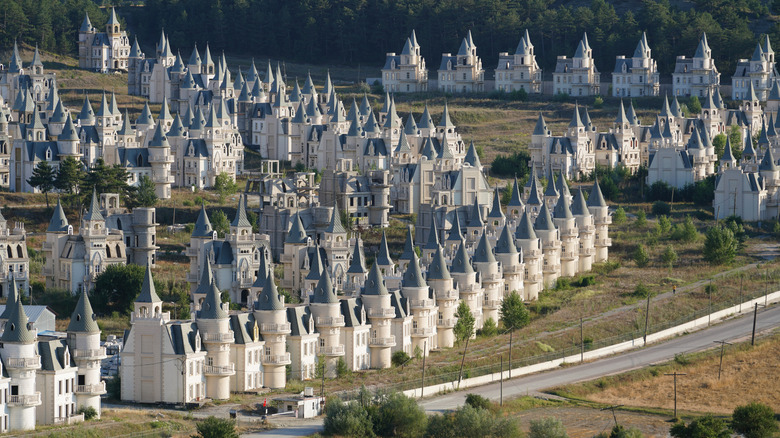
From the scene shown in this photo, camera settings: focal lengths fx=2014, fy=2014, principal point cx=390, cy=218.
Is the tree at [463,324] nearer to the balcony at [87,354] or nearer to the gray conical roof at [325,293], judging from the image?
the gray conical roof at [325,293]

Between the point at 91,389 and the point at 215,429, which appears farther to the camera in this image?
the point at 91,389

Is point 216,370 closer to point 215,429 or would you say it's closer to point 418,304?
point 215,429

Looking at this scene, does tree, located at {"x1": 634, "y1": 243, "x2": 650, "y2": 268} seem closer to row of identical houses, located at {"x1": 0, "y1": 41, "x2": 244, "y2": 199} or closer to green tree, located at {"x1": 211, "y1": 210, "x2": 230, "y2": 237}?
green tree, located at {"x1": 211, "y1": 210, "x2": 230, "y2": 237}

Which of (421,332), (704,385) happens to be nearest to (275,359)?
(421,332)

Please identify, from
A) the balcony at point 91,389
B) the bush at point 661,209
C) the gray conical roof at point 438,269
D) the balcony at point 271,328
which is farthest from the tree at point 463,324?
the bush at point 661,209

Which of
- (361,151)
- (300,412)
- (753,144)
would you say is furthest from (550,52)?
(300,412)

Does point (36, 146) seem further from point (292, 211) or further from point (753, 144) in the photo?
point (753, 144)
